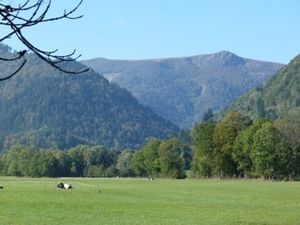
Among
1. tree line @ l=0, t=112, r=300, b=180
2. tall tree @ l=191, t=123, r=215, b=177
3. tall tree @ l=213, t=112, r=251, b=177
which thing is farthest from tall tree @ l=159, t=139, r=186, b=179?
tall tree @ l=213, t=112, r=251, b=177

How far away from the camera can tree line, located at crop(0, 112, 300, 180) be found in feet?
372

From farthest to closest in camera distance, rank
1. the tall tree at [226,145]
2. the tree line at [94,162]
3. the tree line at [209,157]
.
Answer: the tree line at [94,162] → the tall tree at [226,145] → the tree line at [209,157]

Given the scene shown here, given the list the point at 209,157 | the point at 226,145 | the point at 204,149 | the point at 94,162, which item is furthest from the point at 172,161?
the point at 94,162

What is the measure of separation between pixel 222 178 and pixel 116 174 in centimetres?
4325

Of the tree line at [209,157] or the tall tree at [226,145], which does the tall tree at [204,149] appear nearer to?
the tree line at [209,157]

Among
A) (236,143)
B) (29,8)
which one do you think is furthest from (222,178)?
(29,8)

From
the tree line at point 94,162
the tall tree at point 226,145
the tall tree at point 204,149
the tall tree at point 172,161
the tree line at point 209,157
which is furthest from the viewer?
the tree line at point 94,162

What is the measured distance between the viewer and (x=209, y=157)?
12375 cm

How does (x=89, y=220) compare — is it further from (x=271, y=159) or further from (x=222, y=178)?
(x=222, y=178)

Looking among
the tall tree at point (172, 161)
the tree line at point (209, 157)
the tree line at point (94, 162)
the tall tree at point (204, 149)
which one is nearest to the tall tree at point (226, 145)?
the tree line at point (209, 157)

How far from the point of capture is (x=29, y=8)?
4.27m

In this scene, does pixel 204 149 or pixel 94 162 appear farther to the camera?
pixel 94 162

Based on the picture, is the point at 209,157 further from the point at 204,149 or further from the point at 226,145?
the point at 226,145

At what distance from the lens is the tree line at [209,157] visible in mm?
113375
